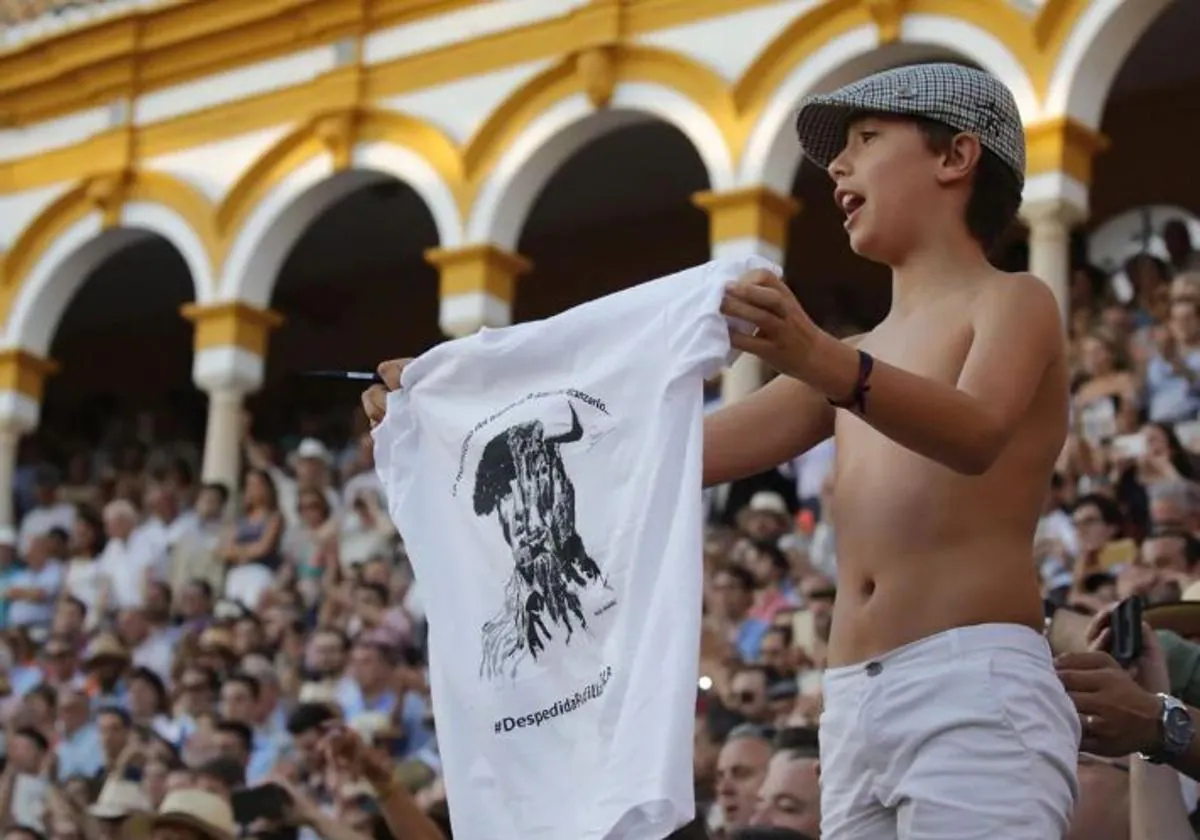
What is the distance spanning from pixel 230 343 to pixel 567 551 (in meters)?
13.1

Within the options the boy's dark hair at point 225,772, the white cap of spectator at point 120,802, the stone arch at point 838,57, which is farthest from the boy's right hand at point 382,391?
the stone arch at point 838,57

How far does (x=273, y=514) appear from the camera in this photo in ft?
46.3

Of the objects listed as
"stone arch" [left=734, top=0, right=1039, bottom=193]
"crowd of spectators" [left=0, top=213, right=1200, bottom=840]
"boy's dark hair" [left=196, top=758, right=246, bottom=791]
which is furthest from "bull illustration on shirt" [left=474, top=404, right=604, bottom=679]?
"stone arch" [left=734, top=0, right=1039, bottom=193]

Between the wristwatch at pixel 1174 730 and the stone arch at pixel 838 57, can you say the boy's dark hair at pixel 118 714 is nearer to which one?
the stone arch at pixel 838 57

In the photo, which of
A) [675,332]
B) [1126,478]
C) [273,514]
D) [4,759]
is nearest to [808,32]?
[273,514]

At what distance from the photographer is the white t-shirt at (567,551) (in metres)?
3.45

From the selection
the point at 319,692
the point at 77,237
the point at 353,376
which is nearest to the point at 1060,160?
the point at 319,692

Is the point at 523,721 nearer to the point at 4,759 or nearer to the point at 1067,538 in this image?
the point at 1067,538

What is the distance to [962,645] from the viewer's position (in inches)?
131

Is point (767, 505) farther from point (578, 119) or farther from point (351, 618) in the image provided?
point (578, 119)

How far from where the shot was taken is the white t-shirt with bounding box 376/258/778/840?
3447 millimetres

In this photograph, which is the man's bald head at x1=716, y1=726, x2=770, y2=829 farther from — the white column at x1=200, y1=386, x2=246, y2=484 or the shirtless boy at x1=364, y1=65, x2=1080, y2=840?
the white column at x1=200, y1=386, x2=246, y2=484

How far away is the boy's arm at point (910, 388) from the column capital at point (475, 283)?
11.9m

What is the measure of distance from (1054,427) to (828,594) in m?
5.94
